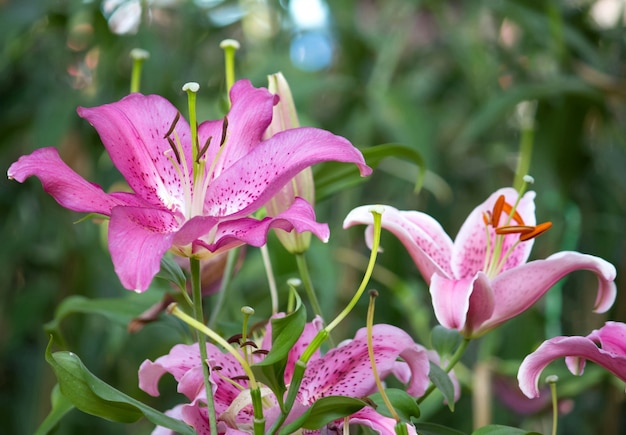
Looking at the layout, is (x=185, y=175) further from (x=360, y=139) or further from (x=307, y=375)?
(x=360, y=139)

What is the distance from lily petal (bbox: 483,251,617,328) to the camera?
0.94 feet

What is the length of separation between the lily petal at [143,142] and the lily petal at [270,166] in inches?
0.7

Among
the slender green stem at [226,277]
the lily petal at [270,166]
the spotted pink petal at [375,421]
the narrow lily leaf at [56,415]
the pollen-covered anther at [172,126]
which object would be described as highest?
the pollen-covered anther at [172,126]

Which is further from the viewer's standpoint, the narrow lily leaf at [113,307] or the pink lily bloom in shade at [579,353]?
the narrow lily leaf at [113,307]

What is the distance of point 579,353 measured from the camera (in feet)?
0.87

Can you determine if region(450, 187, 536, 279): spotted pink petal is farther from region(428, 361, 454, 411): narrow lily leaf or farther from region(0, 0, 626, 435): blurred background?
region(0, 0, 626, 435): blurred background

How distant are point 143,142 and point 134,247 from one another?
0.21 feet

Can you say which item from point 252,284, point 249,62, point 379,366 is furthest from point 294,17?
point 379,366

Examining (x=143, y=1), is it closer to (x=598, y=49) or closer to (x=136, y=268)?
(x=598, y=49)

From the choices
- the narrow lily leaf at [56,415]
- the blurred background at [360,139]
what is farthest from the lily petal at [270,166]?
the blurred background at [360,139]

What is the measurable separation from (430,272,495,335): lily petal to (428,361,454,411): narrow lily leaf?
0.05 feet

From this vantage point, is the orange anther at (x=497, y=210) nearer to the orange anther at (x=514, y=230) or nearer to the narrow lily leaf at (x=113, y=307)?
the orange anther at (x=514, y=230)

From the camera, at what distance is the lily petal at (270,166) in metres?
0.26

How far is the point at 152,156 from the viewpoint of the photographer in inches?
11.7
